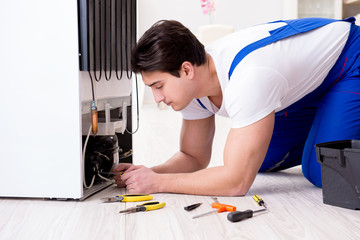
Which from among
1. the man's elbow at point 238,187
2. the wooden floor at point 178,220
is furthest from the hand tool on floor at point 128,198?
the man's elbow at point 238,187

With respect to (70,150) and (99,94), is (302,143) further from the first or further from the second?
(70,150)

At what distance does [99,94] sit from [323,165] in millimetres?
793

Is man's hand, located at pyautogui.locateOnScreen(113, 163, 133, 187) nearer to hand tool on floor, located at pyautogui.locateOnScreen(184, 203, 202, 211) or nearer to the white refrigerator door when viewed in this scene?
the white refrigerator door

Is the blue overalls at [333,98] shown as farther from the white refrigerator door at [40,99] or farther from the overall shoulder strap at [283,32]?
the white refrigerator door at [40,99]

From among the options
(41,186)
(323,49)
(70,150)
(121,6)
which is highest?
(121,6)

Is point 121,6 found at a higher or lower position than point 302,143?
higher

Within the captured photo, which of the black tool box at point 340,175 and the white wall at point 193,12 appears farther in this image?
the white wall at point 193,12

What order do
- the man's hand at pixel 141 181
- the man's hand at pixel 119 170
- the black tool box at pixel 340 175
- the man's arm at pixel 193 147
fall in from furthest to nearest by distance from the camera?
the man's arm at pixel 193 147 < the man's hand at pixel 119 170 < the man's hand at pixel 141 181 < the black tool box at pixel 340 175

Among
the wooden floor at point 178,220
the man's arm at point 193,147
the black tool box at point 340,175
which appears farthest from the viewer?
the man's arm at point 193,147

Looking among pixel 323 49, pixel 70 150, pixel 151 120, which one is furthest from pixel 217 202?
pixel 151 120

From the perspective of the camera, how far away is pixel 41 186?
1.52 metres

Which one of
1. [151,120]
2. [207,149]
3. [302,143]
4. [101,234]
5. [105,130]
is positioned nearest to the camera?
[101,234]

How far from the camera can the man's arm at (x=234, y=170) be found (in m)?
1.40

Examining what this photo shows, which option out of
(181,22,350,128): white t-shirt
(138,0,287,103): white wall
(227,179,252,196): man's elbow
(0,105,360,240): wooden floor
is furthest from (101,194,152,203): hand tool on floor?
(138,0,287,103): white wall
